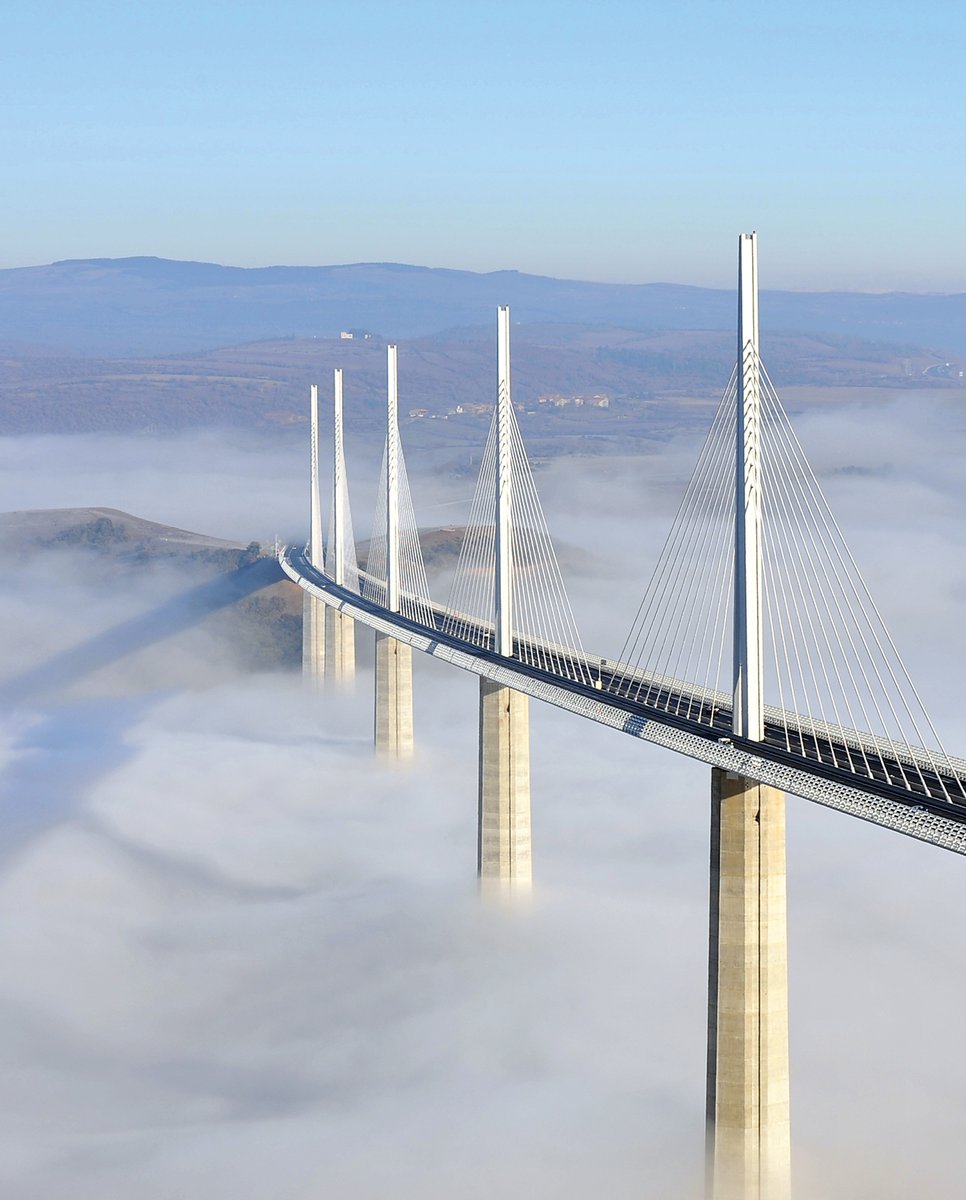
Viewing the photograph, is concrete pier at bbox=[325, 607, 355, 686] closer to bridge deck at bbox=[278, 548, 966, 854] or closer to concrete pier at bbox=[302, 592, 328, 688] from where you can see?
concrete pier at bbox=[302, 592, 328, 688]

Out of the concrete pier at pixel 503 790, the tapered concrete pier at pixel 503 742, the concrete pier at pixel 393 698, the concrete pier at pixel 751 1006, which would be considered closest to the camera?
the concrete pier at pixel 751 1006

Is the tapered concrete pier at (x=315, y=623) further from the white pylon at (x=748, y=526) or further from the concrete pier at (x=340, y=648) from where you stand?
the white pylon at (x=748, y=526)

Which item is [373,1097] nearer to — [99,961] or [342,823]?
[99,961]

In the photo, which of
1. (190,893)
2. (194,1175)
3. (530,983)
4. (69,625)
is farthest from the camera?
(69,625)

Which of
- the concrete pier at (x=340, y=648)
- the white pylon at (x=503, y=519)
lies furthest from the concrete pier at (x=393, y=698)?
the white pylon at (x=503, y=519)

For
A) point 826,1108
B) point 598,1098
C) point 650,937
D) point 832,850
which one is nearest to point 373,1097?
point 598,1098

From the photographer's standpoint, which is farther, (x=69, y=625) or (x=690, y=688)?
(x=69, y=625)

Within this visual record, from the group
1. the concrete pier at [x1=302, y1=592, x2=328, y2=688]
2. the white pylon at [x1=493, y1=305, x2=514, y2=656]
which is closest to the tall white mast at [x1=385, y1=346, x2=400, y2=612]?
the white pylon at [x1=493, y1=305, x2=514, y2=656]
